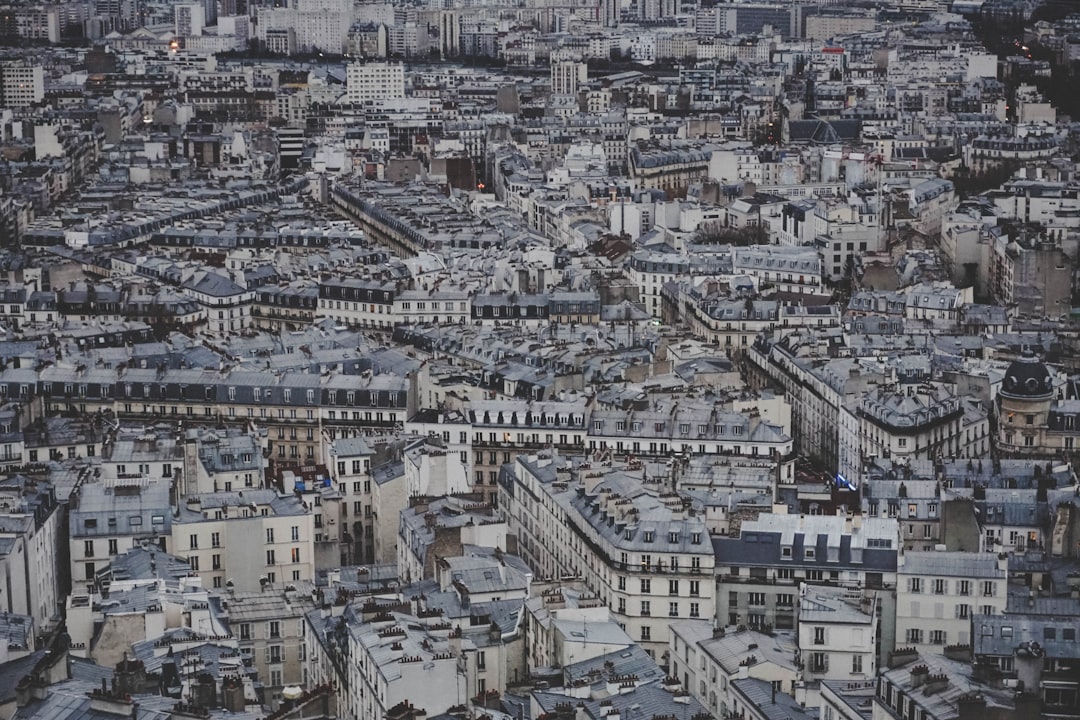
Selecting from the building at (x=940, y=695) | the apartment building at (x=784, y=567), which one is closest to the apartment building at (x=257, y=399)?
the apartment building at (x=784, y=567)

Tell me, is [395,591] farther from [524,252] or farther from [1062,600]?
[524,252]

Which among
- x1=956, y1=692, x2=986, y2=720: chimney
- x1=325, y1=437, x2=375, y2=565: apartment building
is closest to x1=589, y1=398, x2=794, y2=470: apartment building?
x1=325, y1=437, x2=375, y2=565: apartment building

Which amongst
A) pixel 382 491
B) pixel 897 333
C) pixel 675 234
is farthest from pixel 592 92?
pixel 382 491

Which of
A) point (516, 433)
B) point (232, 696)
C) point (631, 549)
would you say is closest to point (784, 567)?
point (631, 549)

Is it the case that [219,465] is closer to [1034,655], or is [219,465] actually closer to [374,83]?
[1034,655]

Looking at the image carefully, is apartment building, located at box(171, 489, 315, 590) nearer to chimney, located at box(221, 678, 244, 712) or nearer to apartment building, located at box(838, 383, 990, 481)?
chimney, located at box(221, 678, 244, 712)

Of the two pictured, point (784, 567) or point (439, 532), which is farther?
point (439, 532)

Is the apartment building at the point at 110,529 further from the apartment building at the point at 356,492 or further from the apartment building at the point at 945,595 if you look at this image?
the apartment building at the point at 945,595

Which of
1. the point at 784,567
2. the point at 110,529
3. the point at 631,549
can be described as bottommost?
the point at 784,567
